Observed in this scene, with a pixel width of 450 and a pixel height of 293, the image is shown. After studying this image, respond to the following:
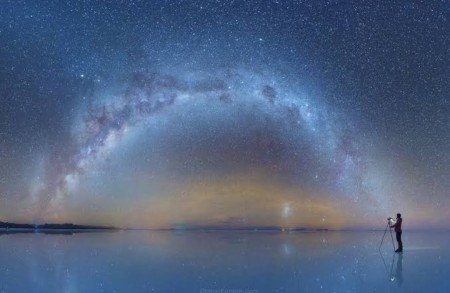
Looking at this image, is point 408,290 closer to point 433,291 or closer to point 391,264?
point 433,291

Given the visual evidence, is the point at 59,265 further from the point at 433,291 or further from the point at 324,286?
the point at 433,291

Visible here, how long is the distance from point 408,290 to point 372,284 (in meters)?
0.80

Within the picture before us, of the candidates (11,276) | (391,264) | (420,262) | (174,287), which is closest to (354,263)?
(391,264)

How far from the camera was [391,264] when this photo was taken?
477 inches

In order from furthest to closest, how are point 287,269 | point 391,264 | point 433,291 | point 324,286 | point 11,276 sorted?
point 391,264 → point 287,269 → point 11,276 → point 324,286 → point 433,291

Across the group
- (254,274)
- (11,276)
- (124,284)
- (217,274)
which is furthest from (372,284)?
(11,276)

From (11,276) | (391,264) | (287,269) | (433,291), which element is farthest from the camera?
(391,264)

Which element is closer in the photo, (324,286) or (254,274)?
(324,286)

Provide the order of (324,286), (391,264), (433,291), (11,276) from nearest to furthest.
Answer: (433,291), (324,286), (11,276), (391,264)

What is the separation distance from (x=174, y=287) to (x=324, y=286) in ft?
9.22

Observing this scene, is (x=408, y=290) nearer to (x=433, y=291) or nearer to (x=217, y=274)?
(x=433, y=291)

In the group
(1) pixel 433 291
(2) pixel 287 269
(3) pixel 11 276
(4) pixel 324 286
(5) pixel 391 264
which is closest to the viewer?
(1) pixel 433 291

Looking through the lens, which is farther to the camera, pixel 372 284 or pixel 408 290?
pixel 372 284

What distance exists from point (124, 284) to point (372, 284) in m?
4.78
